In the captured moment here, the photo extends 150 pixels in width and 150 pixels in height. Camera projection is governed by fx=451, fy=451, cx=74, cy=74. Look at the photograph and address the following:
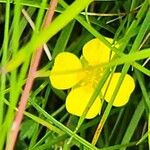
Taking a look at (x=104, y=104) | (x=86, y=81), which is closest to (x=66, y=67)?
(x=86, y=81)

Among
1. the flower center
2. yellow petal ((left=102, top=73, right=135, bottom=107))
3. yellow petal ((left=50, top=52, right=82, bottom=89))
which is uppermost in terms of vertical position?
yellow petal ((left=50, top=52, right=82, bottom=89))

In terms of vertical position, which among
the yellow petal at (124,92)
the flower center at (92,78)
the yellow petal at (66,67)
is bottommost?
the yellow petal at (124,92)

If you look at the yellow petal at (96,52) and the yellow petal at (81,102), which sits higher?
the yellow petal at (96,52)

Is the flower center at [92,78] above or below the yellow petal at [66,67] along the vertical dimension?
below

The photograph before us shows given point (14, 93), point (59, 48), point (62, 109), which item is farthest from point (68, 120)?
point (14, 93)

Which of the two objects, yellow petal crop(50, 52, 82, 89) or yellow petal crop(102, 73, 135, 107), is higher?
yellow petal crop(50, 52, 82, 89)

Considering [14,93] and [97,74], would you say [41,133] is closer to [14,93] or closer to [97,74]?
[97,74]
